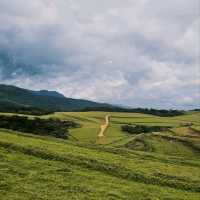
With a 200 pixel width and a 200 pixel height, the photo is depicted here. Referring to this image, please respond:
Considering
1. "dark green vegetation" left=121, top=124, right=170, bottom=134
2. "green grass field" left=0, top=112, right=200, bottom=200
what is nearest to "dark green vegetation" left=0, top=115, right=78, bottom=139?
"dark green vegetation" left=121, top=124, right=170, bottom=134

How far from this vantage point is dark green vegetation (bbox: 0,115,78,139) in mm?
110625

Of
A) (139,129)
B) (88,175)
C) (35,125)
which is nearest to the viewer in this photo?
(88,175)

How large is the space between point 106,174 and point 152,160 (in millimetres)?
15098

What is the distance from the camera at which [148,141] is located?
85312 mm

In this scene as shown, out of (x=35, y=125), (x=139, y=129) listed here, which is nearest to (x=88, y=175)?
(x=35, y=125)

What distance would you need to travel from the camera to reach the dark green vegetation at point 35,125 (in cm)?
11062

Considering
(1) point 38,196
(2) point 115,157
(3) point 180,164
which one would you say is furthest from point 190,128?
(1) point 38,196

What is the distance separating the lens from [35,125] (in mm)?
115625

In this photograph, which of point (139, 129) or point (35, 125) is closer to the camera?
point (35, 125)

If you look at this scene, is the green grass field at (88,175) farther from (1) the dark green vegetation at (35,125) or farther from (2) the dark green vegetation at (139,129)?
(2) the dark green vegetation at (139,129)

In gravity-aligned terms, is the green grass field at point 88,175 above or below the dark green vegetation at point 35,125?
below

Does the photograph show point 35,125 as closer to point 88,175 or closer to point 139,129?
point 139,129

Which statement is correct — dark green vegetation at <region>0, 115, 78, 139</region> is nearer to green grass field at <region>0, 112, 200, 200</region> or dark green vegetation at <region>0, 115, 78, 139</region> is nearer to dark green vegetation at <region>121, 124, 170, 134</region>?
dark green vegetation at <region>121, 124, 170, 134</region>

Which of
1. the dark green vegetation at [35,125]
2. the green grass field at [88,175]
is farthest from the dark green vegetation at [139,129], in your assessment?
the green grass field at [88,175]
